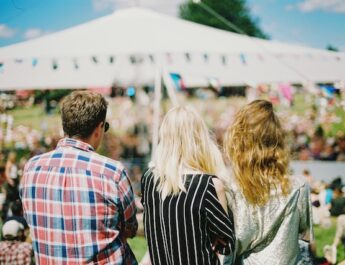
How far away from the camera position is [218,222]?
174cm

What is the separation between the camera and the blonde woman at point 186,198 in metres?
1.73

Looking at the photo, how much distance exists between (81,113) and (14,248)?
180cm

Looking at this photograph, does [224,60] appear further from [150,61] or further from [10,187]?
[10,187]

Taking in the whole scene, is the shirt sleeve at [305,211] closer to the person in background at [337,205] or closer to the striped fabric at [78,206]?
the striped fabric at [78,206]

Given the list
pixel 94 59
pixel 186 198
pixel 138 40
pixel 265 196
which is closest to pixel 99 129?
pixel 186 198

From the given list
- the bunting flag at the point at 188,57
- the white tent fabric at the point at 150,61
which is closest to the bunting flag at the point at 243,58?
the white tent fabric at the point at 150,61

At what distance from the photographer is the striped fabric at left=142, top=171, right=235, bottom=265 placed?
1.73 m

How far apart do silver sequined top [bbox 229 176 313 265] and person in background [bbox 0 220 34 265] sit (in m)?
1.85

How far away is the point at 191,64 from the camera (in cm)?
469

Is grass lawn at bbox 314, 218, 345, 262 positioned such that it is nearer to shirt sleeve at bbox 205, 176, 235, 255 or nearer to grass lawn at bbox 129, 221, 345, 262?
grass lawn at bbox 129, 221, 345, 262

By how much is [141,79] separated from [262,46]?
145cm

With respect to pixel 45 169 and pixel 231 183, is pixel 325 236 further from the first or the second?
pixel 45 169

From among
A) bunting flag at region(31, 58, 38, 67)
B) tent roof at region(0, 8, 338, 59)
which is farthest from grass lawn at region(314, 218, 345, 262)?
bunting flag at region(31, 58, 38, 67)

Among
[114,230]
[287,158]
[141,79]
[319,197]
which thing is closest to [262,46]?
[141,79]
